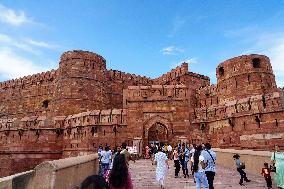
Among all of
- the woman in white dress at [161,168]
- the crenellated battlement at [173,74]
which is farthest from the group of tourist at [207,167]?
the crenellated battlement at [173,74]

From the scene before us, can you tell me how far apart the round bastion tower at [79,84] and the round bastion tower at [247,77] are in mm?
11673

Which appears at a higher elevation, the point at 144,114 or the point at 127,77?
the point at 127,77

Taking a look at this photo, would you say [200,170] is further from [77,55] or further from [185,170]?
[77,55]

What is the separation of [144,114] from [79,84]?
10526 mm

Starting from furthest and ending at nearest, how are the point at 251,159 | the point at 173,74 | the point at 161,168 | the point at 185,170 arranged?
the point at 173,74 < the point at 251,159 < the point at 185,170 < the point at 161,168

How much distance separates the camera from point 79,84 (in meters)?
26.6

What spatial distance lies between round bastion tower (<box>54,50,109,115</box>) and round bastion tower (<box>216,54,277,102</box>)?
1167cm

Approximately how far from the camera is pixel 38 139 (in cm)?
2147

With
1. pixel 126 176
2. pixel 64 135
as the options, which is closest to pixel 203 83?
pixel 64 135

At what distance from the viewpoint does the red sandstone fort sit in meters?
16.1

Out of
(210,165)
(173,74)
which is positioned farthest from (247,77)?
(210,165)

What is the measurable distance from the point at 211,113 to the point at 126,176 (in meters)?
15.5

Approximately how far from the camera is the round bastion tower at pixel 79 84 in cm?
2600

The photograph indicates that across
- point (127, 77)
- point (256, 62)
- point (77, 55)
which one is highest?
point (77, 55)
